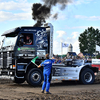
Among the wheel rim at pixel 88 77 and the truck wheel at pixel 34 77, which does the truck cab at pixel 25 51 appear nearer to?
the truck wheel at pixel 34 77

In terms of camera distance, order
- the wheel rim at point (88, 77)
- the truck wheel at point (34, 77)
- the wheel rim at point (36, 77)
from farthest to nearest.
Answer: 1. the wheel rim at point (88, 77)
2. the wheel rim at point (36, 77)
3. the truck wheel at point (34, 77)

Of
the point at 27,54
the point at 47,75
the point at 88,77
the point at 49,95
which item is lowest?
the point at 49,95

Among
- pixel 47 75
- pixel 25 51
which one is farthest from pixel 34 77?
pixel 47 75

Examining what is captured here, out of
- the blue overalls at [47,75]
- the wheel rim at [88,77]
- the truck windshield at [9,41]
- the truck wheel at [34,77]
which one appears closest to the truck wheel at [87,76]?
the wheel rim at [88,77]

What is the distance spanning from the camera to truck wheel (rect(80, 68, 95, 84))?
14.4 m

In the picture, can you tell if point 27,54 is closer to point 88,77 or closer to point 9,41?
point 9,41

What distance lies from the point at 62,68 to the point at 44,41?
74.3 inches

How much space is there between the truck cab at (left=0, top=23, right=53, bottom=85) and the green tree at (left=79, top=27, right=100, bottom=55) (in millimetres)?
64698

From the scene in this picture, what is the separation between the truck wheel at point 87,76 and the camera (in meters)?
14.4

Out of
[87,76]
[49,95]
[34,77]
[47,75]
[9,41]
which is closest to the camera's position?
[49,95]

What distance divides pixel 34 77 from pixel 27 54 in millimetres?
1278

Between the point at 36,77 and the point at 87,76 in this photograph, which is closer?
the point at 36,77

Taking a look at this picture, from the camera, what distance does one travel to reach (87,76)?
14.6 meters

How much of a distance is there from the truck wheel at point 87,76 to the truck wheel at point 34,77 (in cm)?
285
